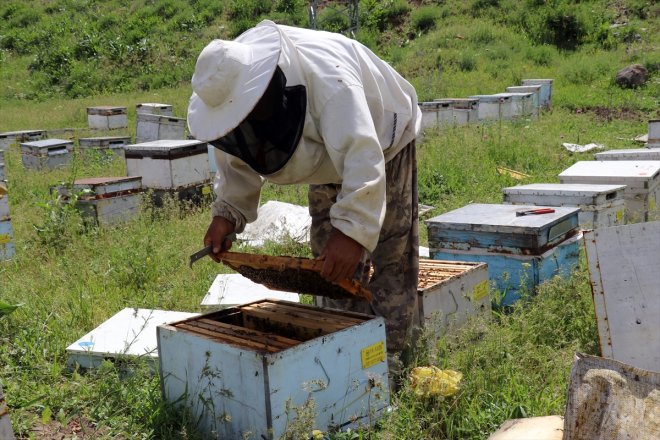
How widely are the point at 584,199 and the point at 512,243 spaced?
95 centimetres

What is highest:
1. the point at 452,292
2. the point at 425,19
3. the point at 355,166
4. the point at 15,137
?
the point at 425,19

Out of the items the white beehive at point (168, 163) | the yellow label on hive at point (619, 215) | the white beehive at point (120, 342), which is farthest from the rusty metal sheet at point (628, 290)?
the white beehive at point (168, 163)

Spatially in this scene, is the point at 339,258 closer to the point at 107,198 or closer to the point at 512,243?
the point at 512,243

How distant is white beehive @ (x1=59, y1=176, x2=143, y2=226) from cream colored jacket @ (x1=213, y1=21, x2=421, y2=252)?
329 centimetres

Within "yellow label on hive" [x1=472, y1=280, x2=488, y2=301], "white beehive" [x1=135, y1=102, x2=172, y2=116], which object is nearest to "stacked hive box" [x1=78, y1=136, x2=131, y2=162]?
"white beehive" [x1=135, y1=102, x2=172, y2=116]

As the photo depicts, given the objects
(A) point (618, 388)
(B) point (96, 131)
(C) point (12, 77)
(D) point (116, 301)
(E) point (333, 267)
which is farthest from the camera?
(C) point (12, 77)

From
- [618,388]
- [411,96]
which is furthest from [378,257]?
[618,388]

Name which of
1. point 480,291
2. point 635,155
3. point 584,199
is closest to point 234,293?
point 480,291

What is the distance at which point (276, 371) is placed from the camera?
7.54ft

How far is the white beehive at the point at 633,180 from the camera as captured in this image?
15.9ft

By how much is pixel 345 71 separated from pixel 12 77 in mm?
22480

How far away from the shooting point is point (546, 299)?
3.64m

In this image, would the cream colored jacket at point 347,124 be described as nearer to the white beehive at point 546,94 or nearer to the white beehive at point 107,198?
the white beehive at point 107,198

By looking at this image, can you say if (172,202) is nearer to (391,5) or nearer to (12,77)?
(391,5)
